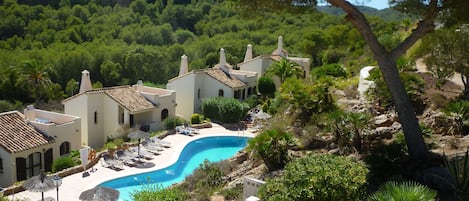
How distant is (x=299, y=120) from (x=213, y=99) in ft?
48.8

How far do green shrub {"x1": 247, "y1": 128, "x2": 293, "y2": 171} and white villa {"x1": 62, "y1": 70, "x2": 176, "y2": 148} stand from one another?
14.8 m

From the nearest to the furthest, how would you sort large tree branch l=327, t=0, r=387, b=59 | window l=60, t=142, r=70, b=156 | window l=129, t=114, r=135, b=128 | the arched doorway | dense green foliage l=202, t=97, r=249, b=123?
large tree branch l=327, t=0, r=387, b=59
the arched doorway
window l=60, t=142, r=70, b=156
window l=129, t=114, r=135, b=128
dense green foliage l=202, t=97, r=249, b=123

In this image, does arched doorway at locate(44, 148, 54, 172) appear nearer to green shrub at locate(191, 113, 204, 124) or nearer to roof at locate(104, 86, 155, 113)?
roof at locate(104, 86, 155, 113)

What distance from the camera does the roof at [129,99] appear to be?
2620cm

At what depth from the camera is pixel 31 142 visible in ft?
66.6

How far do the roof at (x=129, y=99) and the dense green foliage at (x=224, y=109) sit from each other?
13.8 feet

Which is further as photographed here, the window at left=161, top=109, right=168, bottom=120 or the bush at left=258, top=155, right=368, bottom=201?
the window at left=161, top=109, right=168, bottom=120

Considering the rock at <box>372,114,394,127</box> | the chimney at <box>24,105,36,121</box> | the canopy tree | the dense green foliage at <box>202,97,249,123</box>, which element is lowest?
the dense green foliage at <box>202,97,249,123</box>

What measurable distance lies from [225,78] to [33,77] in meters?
17.4

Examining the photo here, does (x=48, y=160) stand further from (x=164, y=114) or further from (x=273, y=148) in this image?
(x=273, y=148)

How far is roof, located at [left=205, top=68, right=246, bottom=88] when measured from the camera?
107ft

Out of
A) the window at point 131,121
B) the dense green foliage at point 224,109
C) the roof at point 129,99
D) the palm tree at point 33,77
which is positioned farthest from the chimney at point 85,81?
the palm tree at point 33,77

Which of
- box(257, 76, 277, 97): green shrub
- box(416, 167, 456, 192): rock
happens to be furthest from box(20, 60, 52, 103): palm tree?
box(416, 167, 456, 192): rock

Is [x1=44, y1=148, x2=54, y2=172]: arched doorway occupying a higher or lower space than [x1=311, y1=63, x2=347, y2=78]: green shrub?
lower
